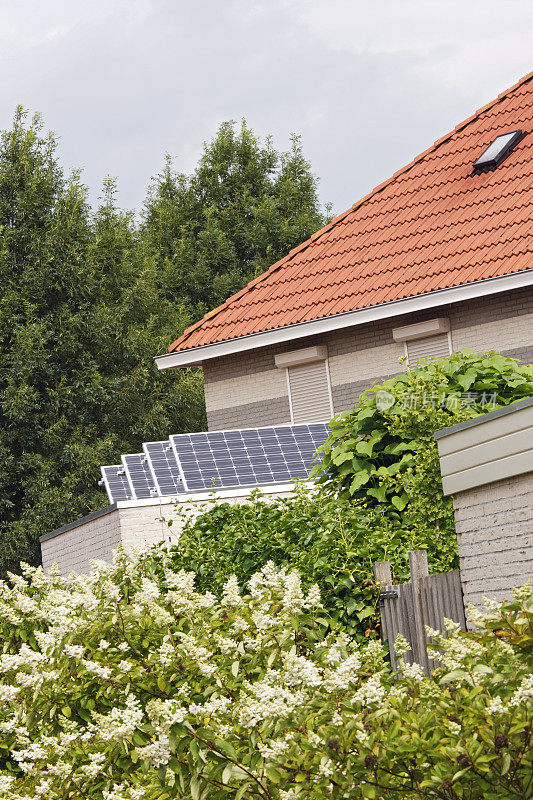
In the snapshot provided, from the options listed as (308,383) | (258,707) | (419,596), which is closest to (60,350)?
(308,383)

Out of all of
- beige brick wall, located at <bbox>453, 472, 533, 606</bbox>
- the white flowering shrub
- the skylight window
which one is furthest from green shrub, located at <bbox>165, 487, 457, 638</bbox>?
the skylight window

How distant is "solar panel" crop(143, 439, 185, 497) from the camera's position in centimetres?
1390

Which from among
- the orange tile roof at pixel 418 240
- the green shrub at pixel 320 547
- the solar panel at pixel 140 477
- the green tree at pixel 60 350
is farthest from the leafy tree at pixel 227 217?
the green shrub at pixel 320 547

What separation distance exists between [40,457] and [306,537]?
63.7 ft

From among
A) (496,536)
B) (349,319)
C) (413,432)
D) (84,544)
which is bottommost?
(84,544)

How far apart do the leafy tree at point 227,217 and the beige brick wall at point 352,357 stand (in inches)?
745

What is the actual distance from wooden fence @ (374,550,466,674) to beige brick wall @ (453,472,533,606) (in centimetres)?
22

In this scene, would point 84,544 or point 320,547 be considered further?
point 84,544

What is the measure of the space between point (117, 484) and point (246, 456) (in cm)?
180

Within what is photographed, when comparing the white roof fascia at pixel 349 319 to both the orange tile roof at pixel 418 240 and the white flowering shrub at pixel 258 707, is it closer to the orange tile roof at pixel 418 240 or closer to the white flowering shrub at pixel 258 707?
the orange tile roof at pixel 418 240

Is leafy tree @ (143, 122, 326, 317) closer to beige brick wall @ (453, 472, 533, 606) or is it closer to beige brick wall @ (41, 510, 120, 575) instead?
beige brick wall @ (41, 510, 120, 575)

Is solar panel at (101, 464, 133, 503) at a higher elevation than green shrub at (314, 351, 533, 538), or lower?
lower

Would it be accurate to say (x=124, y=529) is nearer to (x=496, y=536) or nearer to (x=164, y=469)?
(x=164, y=469)

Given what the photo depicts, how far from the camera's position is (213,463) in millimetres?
14719
